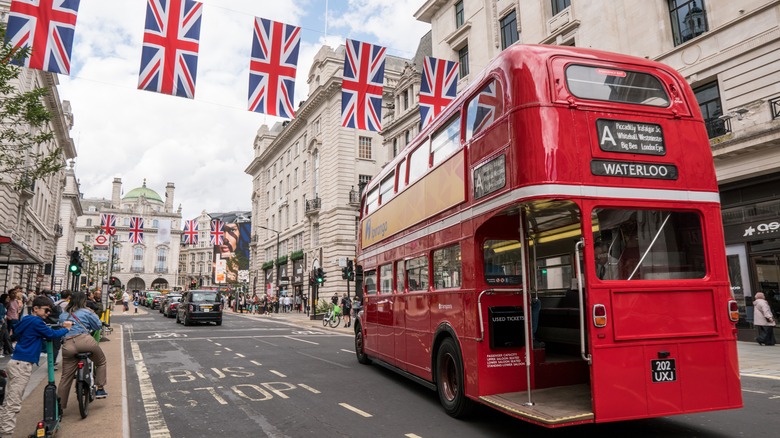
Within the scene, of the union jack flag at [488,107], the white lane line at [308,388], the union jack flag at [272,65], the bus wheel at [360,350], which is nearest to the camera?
the union jack flag at [488,107]

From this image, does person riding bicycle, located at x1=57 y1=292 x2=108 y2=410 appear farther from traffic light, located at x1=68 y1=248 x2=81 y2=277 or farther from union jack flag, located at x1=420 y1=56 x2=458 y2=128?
traffic light, located at x1=68 y1=248 x2=81 y2=277

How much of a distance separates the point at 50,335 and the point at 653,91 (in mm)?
7916

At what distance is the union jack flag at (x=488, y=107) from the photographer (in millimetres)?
6461

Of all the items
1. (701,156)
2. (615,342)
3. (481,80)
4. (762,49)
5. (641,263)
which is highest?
(762,49)

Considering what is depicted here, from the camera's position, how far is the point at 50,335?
6.16 meters

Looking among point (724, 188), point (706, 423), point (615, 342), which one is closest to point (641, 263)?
point (615, 342)

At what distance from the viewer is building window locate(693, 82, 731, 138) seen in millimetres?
17047

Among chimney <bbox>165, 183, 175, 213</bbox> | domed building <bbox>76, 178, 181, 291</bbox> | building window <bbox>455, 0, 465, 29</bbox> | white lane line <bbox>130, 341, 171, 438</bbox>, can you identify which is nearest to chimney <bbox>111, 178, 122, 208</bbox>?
domed building <bbox>76, 178, 181, 291</bbox>

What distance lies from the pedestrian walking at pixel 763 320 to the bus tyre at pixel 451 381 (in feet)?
39.9

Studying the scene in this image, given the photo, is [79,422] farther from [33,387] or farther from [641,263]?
[641,263]

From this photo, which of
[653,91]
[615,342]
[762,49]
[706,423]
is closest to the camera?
[615,342]

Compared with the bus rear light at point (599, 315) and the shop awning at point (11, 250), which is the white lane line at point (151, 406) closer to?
the shop awning at point (11, 250)

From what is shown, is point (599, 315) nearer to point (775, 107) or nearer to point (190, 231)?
point (775, 107)

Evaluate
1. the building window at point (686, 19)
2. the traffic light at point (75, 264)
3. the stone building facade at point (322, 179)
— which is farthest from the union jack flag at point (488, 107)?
the stone building facade at point (322, 179)
